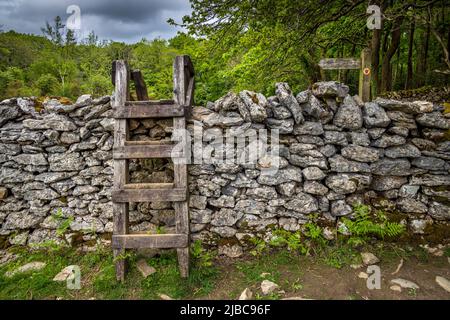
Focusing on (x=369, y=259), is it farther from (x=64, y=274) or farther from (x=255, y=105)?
(x=64, y=274)

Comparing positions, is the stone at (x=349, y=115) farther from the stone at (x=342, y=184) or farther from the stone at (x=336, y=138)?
the stone at (x=342, y=184)

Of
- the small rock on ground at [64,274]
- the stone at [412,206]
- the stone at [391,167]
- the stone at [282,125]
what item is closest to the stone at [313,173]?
the stone at [282,125]

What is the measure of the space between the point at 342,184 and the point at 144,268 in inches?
115

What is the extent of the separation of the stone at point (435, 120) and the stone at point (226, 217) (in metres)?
2.79

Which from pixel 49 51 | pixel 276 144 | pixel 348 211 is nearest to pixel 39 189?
pixel 276 144

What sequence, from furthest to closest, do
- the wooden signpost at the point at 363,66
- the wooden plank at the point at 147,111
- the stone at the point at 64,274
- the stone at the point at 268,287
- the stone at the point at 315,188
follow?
the wooden signpost at the point at 363,66
the stone at the point at 315,188
the stone at the point at 64,274
the wooden plank at the point at 147,111
the stone at the point at 268,287

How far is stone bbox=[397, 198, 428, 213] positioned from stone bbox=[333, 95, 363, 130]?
1254mm

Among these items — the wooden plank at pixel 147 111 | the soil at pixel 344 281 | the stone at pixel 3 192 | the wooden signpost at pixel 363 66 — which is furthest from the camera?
the wooden signpost at pixel 363 66

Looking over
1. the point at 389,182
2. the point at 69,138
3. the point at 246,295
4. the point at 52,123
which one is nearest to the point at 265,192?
the point at 246,295

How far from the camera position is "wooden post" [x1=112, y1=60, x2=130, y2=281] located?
3.05m

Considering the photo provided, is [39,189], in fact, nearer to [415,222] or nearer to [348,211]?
[348,211]

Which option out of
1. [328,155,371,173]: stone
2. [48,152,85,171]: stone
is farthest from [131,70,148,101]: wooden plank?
[328,155,371,173]: stone

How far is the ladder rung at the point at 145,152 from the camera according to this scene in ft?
10.0
